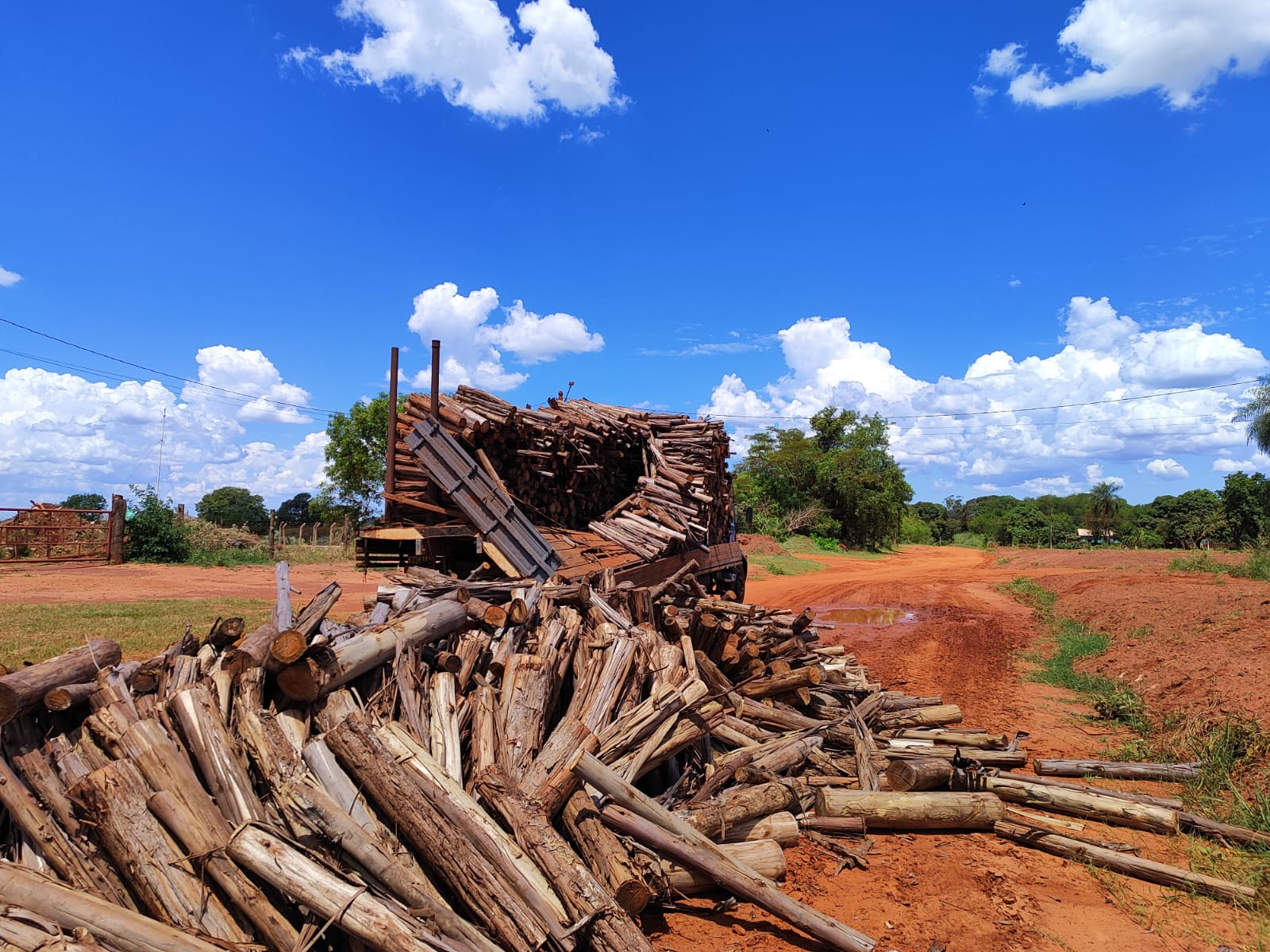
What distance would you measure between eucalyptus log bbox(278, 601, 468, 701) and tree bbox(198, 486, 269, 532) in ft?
183

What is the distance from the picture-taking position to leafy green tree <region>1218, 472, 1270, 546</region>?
37.1 metres

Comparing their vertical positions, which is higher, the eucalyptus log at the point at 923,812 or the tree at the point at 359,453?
the tree at the point at 359,453

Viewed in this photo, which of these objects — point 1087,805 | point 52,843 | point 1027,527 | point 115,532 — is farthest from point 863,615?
point 1027,527

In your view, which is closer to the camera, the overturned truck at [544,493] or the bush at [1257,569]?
A: the overturned truck at [544,493]

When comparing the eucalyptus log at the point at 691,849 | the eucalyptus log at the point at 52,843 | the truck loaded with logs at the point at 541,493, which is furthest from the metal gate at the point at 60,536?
the eucalyptus log at the point at 691,849

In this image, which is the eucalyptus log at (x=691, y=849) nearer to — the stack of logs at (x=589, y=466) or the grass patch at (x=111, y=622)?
the stack of logs at (x=589, y=466)

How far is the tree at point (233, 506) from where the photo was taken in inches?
2296

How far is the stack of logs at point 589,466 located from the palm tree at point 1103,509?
166 ft

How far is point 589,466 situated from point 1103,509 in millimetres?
55896

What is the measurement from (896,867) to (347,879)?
150 inches

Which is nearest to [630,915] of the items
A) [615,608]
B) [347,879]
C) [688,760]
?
[347,879]

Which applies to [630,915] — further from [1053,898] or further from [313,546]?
[313,546]

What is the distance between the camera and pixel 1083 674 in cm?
1157

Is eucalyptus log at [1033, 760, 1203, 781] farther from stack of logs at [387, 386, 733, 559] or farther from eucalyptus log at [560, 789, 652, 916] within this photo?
stack of logs at [387, 386, 733, 559]
